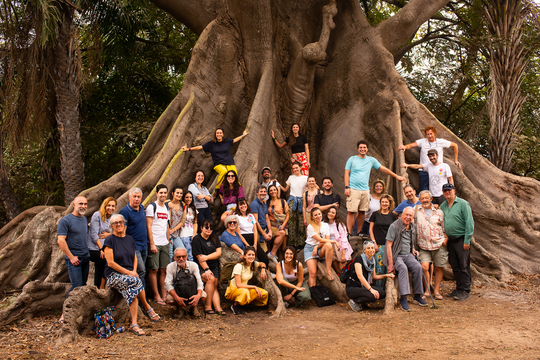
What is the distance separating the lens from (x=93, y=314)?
5.56 m

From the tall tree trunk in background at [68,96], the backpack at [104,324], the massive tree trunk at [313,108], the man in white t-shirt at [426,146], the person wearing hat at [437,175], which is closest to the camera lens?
the backpack at [104,324]

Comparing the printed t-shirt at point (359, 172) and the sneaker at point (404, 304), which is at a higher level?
the printed t-shirt at point (359, 172)

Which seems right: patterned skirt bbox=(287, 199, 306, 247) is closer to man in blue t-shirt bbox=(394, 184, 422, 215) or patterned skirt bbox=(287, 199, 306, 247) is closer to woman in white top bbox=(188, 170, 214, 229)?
woman in white top bbox=(188, 170, 214, 229)

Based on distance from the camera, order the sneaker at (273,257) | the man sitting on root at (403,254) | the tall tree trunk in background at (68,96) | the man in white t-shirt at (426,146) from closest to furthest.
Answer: the man sitting on root at (403,254) < the sneaker at (273,257) < the man in white t-shirt at (426,146) < the tall tree trunk in background at (68,96)

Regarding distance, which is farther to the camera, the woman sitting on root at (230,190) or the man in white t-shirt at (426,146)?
the man in white t-shirt at (426,146)

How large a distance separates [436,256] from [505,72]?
6.39 m

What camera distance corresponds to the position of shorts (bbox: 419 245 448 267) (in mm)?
7289

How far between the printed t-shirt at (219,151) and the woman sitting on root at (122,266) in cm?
312

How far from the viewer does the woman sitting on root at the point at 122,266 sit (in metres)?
5.64

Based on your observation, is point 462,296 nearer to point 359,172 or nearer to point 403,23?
point 359,172

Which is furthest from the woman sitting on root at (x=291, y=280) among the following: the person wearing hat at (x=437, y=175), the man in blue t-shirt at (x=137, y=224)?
the person wearing hat at (x=437, y=175)

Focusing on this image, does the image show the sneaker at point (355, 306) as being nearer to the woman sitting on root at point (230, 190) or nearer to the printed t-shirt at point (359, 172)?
the printed t-shirt at point (359, 172)

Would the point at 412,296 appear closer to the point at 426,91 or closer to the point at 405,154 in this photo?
the point at 405,154

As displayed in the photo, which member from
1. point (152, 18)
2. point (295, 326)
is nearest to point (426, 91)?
point (152, 18)
